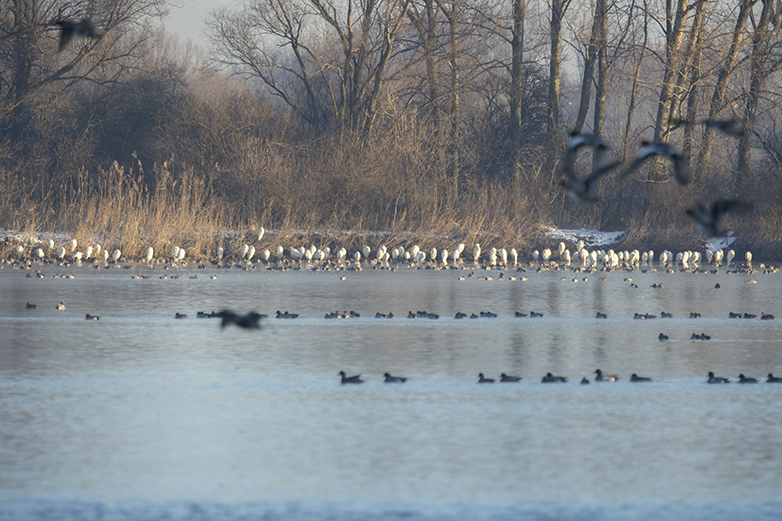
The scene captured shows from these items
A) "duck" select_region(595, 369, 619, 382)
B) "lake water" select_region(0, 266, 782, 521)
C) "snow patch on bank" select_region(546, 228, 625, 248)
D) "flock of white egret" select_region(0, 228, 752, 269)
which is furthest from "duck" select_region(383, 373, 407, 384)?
"snow patch on bank" select_region(546, 228, 625, 248)

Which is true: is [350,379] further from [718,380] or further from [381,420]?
[718,380]

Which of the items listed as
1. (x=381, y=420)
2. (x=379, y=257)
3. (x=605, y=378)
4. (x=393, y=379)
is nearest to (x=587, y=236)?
(x=379, y=257)

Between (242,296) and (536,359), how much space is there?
6.53 m

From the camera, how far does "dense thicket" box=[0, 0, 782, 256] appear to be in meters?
26.8

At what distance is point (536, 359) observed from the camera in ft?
29.1

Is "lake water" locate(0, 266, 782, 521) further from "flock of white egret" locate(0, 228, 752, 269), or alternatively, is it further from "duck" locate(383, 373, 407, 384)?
"flock of white egret" locate(0, 228, 752, 269)

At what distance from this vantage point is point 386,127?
101 ft

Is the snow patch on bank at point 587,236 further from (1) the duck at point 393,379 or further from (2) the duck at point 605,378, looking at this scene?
(1) the duck at point 393,379

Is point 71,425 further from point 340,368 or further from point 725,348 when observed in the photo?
point 725,348

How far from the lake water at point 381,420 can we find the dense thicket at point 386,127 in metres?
14.4

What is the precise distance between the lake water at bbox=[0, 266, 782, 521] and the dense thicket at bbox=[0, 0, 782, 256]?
14.4 metres

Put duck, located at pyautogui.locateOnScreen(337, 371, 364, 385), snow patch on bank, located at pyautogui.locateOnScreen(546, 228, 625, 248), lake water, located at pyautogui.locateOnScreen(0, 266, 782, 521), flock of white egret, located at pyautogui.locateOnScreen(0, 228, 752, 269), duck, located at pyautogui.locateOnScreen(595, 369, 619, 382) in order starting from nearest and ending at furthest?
lake water, located at pyautogui.locateOnScreen(0, 266, 782, 521), duck, located at pyautogui.locateOnScreen(337, 371, 364, 385), duck, located at pyautogui.locateOnScreen(595, 369, 619, 382), flock of white egret, located at pyautogui.locateOnScreen(0, 228, 752, 269), snow patch on bank, located at pyautogui.locateOnScreen(546, 228, 625, 248)

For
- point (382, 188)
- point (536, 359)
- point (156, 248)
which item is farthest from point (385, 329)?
point (382, 188)

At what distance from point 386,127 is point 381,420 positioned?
81.7ft
